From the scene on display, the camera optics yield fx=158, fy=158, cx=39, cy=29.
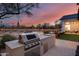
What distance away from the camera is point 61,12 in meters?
2.16

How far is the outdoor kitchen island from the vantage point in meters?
2.08

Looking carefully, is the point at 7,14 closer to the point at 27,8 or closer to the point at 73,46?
the point at 27,8

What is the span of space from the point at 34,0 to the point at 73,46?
0.82 m

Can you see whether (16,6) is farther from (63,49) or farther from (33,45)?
(63,49)

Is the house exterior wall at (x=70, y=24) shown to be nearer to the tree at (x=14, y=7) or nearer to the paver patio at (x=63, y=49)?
Answer: the paver patio at (x=63, y=49)

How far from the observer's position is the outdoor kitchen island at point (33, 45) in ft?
6.84

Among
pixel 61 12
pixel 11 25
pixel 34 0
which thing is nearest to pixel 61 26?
pixel 61 12

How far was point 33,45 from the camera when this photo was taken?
2.14 meters

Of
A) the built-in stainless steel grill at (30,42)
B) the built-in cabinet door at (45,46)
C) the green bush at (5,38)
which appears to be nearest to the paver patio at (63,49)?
the built-in cabinet door at (45,46)

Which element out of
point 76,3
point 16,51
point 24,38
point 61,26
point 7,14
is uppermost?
point 76,3

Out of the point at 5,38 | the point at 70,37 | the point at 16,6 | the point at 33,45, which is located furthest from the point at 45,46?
the point at 16,6

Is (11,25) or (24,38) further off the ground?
(11,25)

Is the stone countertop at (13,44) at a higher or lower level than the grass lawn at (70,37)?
lower

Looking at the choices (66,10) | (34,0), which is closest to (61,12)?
(66,10)
